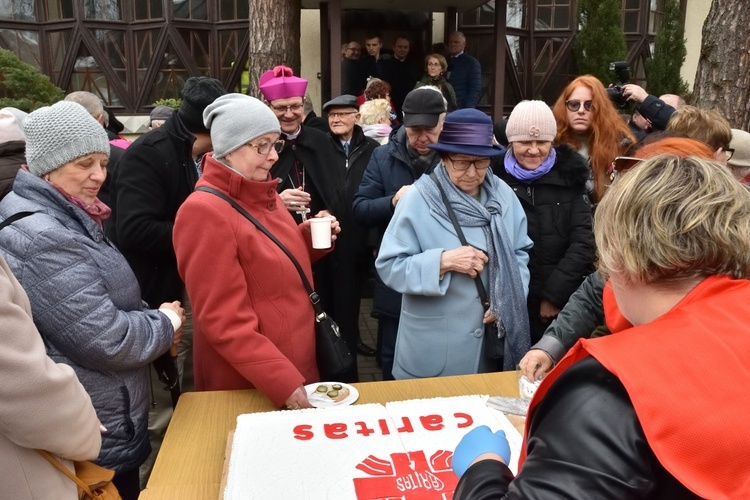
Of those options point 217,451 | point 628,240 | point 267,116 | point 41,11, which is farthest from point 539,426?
point 41,11

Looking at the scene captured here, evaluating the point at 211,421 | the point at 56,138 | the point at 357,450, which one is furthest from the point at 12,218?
the point at 357,450

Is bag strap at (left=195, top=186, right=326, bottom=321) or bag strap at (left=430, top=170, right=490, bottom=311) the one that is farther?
bag strap at (left=430, top=170, right=490, bottom=311)

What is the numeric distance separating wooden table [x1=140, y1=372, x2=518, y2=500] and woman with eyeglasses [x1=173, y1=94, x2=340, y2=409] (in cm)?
12

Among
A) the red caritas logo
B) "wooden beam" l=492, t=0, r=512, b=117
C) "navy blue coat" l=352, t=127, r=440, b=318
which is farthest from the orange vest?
"wooden beam" l=492, t=0, r=512, b=117

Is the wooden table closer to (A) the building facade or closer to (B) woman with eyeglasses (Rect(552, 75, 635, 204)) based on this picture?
(B) woman with eyeglasses (Rect(552, 75, 635, 204))

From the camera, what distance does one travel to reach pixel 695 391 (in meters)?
0.90

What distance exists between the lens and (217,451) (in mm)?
1839

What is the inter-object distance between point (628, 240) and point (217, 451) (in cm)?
133

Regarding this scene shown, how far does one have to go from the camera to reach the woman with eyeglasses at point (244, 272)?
6.88 ft

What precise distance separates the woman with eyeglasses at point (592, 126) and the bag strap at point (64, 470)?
2928mm

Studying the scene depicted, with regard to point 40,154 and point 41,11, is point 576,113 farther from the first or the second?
point 41,11

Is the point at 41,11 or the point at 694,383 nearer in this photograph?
the point at 694,383

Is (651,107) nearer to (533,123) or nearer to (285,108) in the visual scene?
(533,123)

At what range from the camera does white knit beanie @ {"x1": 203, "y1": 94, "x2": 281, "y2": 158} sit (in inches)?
89.6
